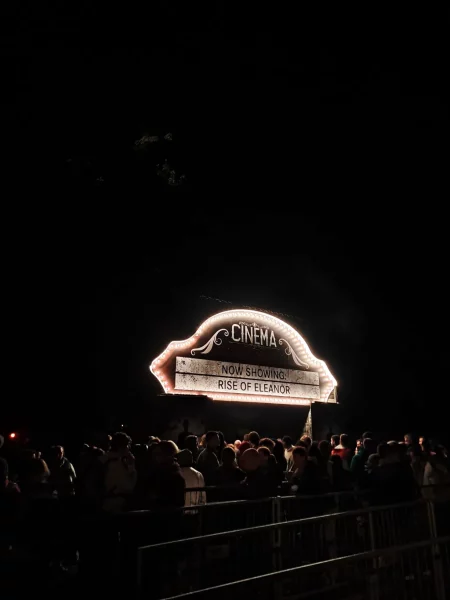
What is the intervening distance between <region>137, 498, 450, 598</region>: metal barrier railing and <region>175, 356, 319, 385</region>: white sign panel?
697 centimetres

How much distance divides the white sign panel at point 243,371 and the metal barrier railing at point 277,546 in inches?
274

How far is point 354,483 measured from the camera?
7.79 meters

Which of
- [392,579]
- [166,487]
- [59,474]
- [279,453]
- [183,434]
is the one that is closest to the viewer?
[392,579]

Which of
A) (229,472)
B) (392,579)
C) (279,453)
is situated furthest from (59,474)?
(392,579)

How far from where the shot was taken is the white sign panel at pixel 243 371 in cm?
1308

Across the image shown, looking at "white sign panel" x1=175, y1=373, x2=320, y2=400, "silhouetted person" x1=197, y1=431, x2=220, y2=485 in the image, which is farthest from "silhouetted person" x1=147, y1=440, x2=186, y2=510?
"white sign panel" x1=175, y1=373, x2=320, y2=400

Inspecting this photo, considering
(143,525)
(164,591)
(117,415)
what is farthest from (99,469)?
(117,415)

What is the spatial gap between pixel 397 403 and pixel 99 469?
17969 mm

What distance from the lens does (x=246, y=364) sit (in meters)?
14.5

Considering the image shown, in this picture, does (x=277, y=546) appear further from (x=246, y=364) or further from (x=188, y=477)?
(x=246, y=364)

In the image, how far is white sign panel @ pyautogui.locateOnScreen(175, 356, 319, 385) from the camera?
13078 mm

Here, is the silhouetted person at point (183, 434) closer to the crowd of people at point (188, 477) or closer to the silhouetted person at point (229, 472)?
the crowd of people at point (188, 477)

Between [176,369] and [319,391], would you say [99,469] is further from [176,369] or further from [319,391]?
[319,391]

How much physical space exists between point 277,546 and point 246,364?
8815mm
